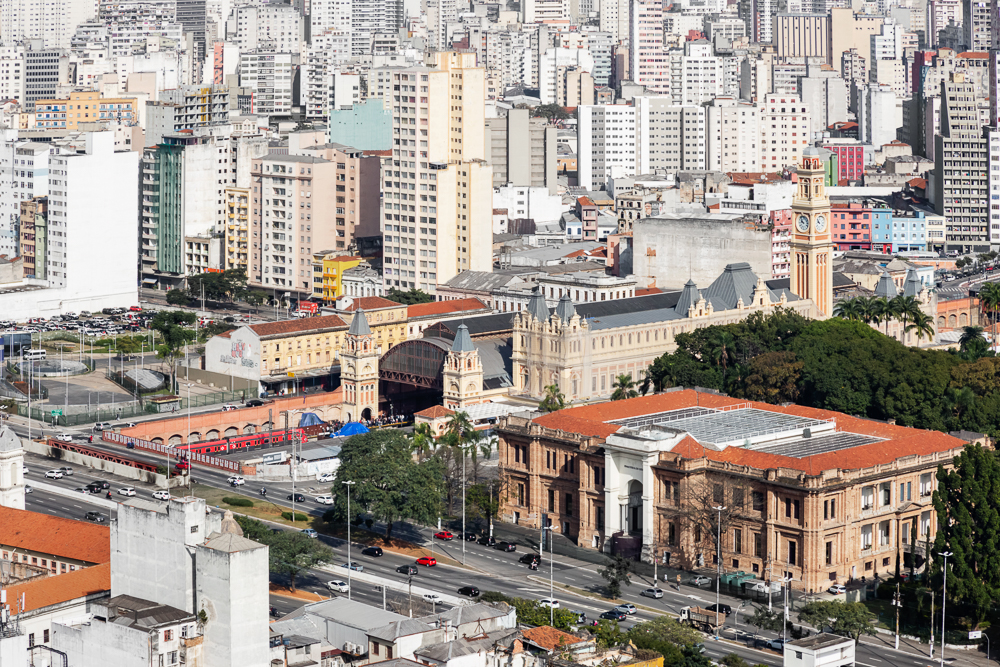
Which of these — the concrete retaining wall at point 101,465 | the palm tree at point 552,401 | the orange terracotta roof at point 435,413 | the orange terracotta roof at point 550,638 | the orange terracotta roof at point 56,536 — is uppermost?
the palm tree at point 552,401

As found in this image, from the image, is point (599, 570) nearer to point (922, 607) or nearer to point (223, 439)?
point (922, 607)

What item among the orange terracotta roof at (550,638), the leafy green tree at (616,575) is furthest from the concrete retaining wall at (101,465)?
the orange terracotta roof at (550,638)

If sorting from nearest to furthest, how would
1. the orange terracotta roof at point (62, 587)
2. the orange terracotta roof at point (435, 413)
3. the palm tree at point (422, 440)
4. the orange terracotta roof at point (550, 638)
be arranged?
the orange terracotta roof at point (550, 638) → the orange terracotta roof at point (62, 587) → the palm tree at point (422, 440) → the orange terracotta roof at point (435, 413)

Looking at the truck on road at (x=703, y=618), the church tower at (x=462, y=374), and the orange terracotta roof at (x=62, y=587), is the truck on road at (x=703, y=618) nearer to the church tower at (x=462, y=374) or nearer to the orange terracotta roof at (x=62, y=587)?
the orange terracotta roof at (x=62, y=587)

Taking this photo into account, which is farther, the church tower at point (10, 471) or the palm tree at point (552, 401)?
the palm tree at point (552, 401)

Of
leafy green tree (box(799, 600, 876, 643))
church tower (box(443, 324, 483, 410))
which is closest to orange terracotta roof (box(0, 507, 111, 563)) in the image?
leafy green tree (box(799, 600, 876, 643))

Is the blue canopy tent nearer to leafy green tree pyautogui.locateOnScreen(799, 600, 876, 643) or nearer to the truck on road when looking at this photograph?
the truck on road

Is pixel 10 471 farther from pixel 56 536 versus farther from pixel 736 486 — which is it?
pixel 736 486
